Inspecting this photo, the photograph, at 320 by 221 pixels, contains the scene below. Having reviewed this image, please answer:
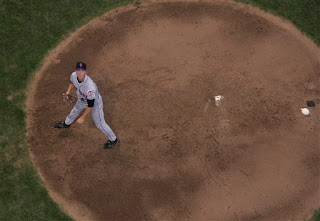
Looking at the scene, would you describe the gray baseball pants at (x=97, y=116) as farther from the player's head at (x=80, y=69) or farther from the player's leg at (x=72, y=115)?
the player's head at (x=80, y=69)

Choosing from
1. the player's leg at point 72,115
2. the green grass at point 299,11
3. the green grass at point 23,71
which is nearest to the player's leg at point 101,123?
the player's leg at point 72,115

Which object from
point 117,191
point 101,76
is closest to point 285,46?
point 101,76

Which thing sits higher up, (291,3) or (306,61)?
(291,3)

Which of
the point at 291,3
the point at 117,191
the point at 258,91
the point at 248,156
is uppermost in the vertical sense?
the point at 291,3

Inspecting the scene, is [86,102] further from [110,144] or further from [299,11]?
[299,11]

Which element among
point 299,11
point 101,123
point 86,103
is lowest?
point 101,123

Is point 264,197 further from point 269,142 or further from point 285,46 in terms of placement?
point 285,46

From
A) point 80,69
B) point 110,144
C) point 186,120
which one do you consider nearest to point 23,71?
point 110,144
